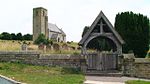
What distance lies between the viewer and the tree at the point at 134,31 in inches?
1571

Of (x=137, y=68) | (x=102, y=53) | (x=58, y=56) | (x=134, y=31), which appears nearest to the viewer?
(x=137, y=68)

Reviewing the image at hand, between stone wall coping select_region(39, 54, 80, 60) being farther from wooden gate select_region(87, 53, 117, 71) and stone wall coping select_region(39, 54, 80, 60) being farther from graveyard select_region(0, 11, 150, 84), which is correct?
wooden gate select_region(87, 53, 117, 71)

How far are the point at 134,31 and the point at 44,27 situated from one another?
242 feet

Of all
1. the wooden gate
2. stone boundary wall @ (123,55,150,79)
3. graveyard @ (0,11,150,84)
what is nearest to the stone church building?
graveyard @ (0,11,150,84)

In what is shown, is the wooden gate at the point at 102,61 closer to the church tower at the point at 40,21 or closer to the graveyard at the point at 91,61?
the graveyard at the point at 91,61

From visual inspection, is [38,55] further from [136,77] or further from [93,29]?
[136,77]

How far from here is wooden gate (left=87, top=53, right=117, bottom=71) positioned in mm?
25312

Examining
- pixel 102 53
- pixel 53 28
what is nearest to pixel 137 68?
pixel 102 53

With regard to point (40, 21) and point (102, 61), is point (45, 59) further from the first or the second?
point (40, 21)

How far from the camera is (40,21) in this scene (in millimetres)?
115375

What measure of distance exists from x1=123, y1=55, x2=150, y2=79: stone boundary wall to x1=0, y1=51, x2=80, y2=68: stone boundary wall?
12.0ft

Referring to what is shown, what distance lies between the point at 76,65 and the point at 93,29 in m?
3.14

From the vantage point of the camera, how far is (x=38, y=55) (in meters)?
25.4

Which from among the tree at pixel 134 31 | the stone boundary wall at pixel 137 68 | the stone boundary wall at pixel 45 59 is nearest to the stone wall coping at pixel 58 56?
the stone boundary wall at pixel 45 59
